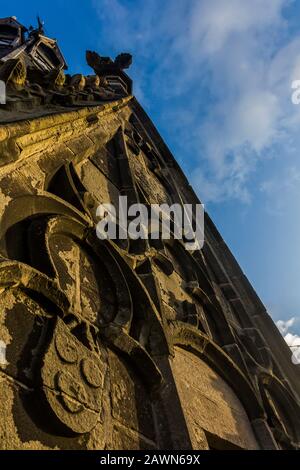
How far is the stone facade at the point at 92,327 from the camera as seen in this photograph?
1.72 meters

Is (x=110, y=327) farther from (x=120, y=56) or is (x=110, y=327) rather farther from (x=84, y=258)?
(x=120, y=56)

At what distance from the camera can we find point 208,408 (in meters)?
2.88

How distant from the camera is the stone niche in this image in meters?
2.56

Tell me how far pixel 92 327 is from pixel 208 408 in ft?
3.92

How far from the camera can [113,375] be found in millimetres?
2268

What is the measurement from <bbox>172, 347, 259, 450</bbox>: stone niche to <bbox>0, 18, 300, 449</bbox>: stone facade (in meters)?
0.01

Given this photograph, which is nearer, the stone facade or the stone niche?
the stone facade

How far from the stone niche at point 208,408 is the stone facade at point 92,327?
15 mm

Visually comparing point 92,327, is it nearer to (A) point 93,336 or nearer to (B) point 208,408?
(A) point 93,336

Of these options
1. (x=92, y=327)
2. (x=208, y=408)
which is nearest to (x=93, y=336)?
(x=92, y=327)

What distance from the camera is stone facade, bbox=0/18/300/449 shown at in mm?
1722

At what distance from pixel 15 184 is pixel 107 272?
93cm

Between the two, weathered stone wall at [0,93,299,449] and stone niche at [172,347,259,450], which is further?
stone niche at [172,347,259,450]

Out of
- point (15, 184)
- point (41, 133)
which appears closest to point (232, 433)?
point (15, 184)
